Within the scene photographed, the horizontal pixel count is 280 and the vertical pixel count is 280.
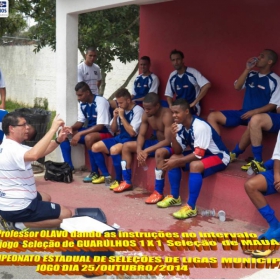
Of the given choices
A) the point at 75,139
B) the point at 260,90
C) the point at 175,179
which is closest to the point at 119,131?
the point at 75,139

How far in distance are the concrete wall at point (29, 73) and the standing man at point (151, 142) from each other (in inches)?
382

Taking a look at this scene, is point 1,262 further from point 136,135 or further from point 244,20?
point 244,20

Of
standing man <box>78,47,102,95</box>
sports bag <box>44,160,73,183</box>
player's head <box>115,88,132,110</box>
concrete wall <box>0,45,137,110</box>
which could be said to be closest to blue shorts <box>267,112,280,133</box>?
player's head <box>115,88,132,110</box>

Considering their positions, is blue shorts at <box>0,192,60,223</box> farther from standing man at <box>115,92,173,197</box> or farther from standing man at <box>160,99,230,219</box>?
standing man at <box>115,92,173,197</box>

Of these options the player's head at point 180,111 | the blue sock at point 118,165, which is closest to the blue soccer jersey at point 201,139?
the player's head at point 180,111

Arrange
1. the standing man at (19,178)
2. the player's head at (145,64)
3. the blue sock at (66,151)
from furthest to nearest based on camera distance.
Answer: the player's head at (145,64)
the blue sock at (66,151)
the standing man at (19,178)

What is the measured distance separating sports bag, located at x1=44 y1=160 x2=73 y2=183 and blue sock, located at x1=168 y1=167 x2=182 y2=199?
5.98ft

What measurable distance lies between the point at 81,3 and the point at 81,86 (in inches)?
46.5

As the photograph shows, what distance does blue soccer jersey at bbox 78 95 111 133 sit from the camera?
265 inches

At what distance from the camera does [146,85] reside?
7.48m

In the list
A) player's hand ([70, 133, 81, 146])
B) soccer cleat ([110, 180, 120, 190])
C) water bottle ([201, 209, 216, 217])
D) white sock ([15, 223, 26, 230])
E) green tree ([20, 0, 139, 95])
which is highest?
green tree ([20, 0, 139, 95])

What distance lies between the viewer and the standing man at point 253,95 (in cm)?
560

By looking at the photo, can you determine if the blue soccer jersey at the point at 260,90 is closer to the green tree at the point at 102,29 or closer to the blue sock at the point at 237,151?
the blue sock at the point at 237,151

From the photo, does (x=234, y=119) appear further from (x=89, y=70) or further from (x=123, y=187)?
(x=89, y=70)
